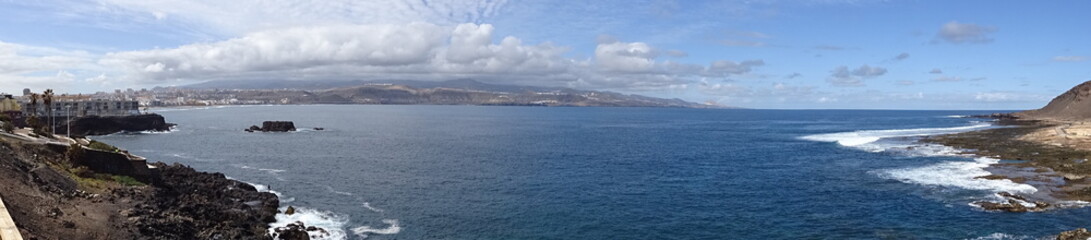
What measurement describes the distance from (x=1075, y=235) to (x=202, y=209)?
56123mm

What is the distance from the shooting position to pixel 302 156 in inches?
3647

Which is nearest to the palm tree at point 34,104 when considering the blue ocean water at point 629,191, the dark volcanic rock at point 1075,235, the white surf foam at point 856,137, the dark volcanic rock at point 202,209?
the blue ocean water at point 629,191

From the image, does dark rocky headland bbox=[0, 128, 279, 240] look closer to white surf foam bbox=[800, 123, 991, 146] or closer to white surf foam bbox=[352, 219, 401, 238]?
white surf foam bbox=[352, 219, 401, 238]

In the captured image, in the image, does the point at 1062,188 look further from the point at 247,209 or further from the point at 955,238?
the point at 247,209

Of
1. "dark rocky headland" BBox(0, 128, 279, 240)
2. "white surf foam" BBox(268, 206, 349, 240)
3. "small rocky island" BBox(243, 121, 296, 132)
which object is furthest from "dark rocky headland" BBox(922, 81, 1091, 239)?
"small rocky island" BBox(243, 121, 296, 132)

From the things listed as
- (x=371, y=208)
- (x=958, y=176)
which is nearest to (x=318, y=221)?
(x=371, y=208)

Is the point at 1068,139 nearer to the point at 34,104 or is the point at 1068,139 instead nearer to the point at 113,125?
the point at 34,104

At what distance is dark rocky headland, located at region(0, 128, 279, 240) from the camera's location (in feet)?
113

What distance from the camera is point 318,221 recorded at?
47500 millimetres

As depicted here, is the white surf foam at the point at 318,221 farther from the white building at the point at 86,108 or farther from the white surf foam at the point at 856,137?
the white building at the point at 86,108

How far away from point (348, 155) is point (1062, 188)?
84.9 metres

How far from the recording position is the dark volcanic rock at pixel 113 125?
424 ft

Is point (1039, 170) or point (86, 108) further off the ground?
point (86, 108)

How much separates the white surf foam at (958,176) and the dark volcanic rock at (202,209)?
6001 centimetres
